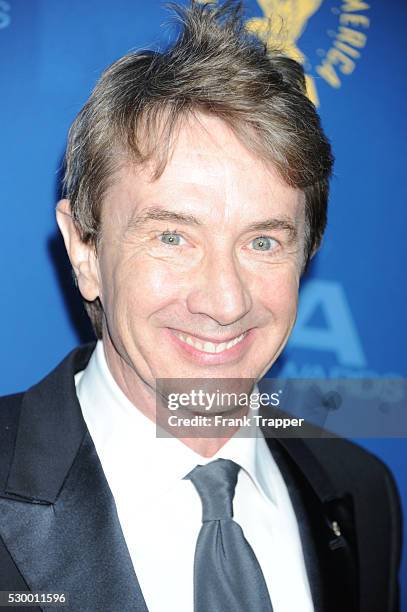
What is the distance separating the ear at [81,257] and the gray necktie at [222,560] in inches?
19.6

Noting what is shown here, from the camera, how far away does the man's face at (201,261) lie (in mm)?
1751

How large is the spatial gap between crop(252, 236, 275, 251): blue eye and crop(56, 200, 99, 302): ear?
39cm

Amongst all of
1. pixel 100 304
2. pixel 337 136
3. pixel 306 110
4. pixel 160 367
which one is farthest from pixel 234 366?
pixel 337 136

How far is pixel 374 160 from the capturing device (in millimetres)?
2678

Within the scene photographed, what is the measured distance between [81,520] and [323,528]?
634mm

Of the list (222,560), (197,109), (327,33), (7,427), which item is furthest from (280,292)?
(327,33)

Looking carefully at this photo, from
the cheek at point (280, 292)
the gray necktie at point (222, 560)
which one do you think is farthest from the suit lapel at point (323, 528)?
the cheek at point (280, 292)

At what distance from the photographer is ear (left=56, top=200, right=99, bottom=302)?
1987mm

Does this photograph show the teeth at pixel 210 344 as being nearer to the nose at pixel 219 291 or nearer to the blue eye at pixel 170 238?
the nose at pixel 219 291

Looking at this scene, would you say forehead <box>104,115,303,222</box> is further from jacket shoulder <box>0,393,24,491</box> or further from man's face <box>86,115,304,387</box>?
jacket shoulder <box>0,393,24,491</box>

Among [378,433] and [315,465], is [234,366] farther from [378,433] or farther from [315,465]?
[378,433]

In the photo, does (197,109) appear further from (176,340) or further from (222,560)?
(222,560)

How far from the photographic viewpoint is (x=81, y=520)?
1.76m

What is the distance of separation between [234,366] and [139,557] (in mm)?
476
